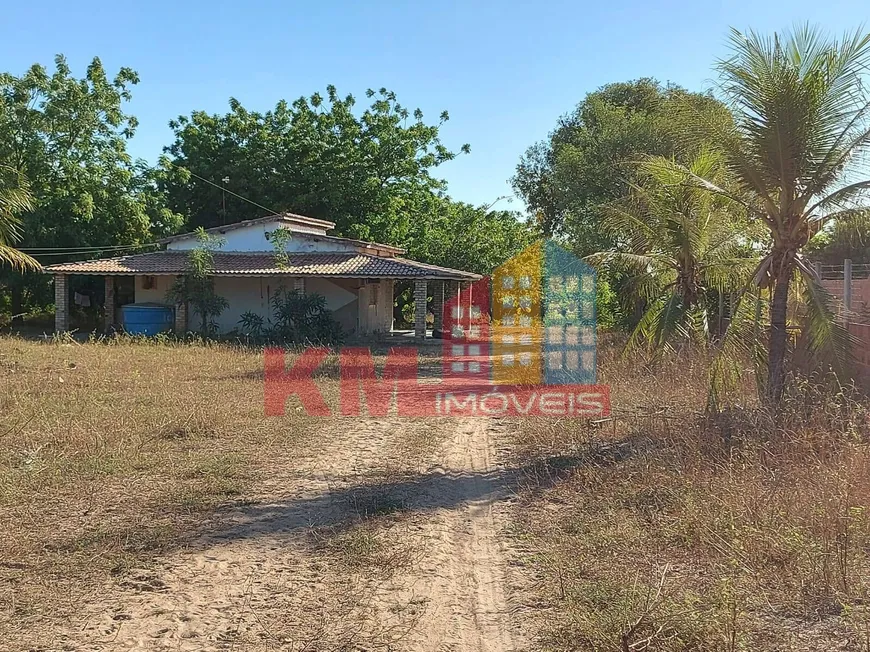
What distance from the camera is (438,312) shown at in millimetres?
23859

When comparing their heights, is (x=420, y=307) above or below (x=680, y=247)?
below

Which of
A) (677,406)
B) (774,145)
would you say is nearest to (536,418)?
(677,406)

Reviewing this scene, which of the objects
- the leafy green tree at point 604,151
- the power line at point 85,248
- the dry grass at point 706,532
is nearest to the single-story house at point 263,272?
the power line at point 85,248

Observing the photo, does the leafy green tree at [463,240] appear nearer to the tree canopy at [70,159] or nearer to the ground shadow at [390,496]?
the tree canopy at [70,159]

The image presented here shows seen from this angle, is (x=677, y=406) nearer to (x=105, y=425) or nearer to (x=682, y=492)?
(x=682, y=492)

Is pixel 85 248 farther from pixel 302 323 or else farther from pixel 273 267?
pixel 302 323

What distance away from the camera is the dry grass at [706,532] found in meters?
3.58

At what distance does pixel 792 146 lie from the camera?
23.6ft

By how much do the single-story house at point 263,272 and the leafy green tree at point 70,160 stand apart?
6.68ft

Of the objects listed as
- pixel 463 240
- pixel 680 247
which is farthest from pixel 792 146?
pixel 463 240

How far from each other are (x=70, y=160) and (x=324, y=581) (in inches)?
980

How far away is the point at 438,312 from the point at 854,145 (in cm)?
1724

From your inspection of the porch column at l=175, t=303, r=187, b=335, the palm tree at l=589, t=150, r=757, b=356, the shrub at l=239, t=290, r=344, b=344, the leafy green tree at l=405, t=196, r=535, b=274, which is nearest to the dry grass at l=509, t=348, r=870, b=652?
the palm tree at l=589, t=150, r=757, b=356

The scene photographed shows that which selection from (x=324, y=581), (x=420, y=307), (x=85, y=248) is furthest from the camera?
(x=85, y=248)
